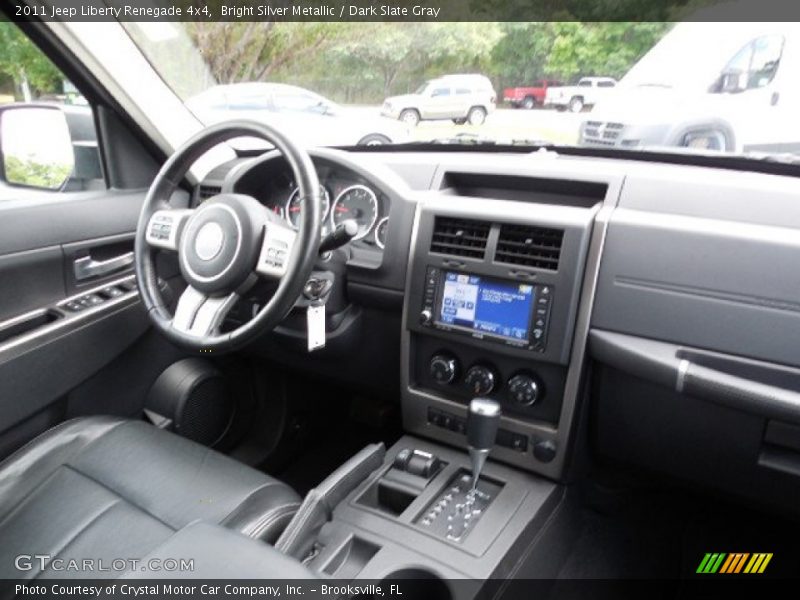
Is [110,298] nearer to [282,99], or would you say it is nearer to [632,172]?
[282,99]

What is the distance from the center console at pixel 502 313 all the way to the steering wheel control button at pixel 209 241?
1.66ft

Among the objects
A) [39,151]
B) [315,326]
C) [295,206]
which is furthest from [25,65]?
[315,326]

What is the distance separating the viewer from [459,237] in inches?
63.8

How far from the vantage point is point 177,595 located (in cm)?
103

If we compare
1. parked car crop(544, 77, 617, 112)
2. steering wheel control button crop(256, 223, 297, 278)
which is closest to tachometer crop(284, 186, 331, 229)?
steering wheel control button crop(256, 223, 297, 278)

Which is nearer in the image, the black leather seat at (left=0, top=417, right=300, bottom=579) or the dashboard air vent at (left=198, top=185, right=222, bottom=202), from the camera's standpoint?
the black leather seat at (left=0, top=417, right=300, bottom=579)

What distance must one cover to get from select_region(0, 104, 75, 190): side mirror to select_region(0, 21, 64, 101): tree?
4.5 inches

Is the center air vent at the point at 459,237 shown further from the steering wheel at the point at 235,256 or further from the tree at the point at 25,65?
the tree at the point at 25,65

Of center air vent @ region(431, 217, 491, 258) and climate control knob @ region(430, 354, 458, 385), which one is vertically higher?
center air vent @ region(431, 217, 491, 258)

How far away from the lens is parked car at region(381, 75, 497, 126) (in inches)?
73.2

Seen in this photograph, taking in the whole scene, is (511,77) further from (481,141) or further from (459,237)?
(459,237)

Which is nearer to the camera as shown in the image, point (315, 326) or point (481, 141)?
point (315, 326)

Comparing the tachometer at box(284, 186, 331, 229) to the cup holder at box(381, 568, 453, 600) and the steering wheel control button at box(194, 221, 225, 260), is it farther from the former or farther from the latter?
the cup holder at box(381, 568, 453, 600)

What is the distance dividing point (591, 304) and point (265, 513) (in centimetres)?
87
